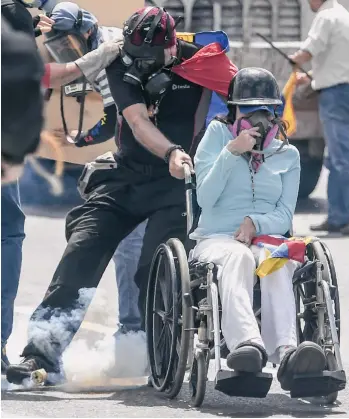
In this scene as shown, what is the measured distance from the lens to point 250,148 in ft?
21.6

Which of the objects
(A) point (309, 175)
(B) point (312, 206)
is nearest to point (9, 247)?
(B) point (312, 206)

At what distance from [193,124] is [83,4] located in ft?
11.7

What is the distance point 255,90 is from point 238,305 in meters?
0.93

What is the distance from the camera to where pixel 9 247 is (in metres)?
7.30

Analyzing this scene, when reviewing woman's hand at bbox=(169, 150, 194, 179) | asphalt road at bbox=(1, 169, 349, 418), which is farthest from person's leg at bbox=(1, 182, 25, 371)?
woman's hand at bbox=(169, 150, 194, 179)

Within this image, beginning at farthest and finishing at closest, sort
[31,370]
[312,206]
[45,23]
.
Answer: [312,206], [45,23], [31,370]

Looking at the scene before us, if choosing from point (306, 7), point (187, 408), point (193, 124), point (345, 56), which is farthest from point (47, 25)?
point (306, 7)

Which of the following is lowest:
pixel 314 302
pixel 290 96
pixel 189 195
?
pixel 314 302

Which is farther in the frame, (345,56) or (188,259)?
(345,56)

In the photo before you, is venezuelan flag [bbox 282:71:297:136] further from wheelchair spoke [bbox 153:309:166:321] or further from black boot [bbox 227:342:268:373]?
black boot [bbox 227:342:268:373]

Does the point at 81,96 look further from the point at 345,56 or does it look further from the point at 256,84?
the point at 345,56

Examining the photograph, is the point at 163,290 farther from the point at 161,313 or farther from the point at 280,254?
the point at 280,254

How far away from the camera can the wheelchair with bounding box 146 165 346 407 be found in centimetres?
625

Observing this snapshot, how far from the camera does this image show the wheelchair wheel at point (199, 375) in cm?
632
